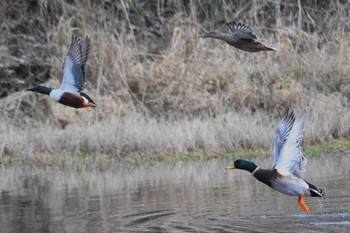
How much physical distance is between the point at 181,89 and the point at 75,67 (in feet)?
23.2

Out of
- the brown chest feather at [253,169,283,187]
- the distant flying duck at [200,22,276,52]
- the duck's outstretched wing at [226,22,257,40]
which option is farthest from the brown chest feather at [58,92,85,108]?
the brown chest feather at [253,169,283,187]

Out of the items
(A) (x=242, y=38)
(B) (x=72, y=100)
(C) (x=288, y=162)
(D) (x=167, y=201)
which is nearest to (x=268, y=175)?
(C) (x=288, y=162)

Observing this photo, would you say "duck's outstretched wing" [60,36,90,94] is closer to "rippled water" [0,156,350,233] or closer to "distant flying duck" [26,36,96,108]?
"distant flying duck" [26,36,96,108]

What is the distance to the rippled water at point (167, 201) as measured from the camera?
875 centimetres

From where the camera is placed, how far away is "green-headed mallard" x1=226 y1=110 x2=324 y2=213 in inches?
337

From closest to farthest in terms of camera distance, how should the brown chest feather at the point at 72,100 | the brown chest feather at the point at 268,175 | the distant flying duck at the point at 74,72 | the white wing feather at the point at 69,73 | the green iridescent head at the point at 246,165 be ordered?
the brown chest feather at the point at 268,175 < the green iridescent head at the point at 246,165 < the brown chest feather at the point at 72,100 < the distant flying duck at the point at 74,72 < the white wing feather at the point at 69,73

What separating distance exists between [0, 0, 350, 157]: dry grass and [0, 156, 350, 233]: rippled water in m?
1.20

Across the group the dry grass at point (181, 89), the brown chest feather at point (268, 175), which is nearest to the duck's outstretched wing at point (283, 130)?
the brown chest feather at point (268, 175)

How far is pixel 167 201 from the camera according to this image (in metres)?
10.5

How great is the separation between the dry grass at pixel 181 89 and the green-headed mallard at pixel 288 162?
6.17m

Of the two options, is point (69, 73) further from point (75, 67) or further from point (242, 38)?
point (242, 38)

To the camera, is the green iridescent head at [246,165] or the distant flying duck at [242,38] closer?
the green iridescent head at [246,165]

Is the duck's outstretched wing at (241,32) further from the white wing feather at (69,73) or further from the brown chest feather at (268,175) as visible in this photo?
the brown chest feather at (268,175)

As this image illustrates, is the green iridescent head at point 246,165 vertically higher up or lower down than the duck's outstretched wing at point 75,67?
lower down
